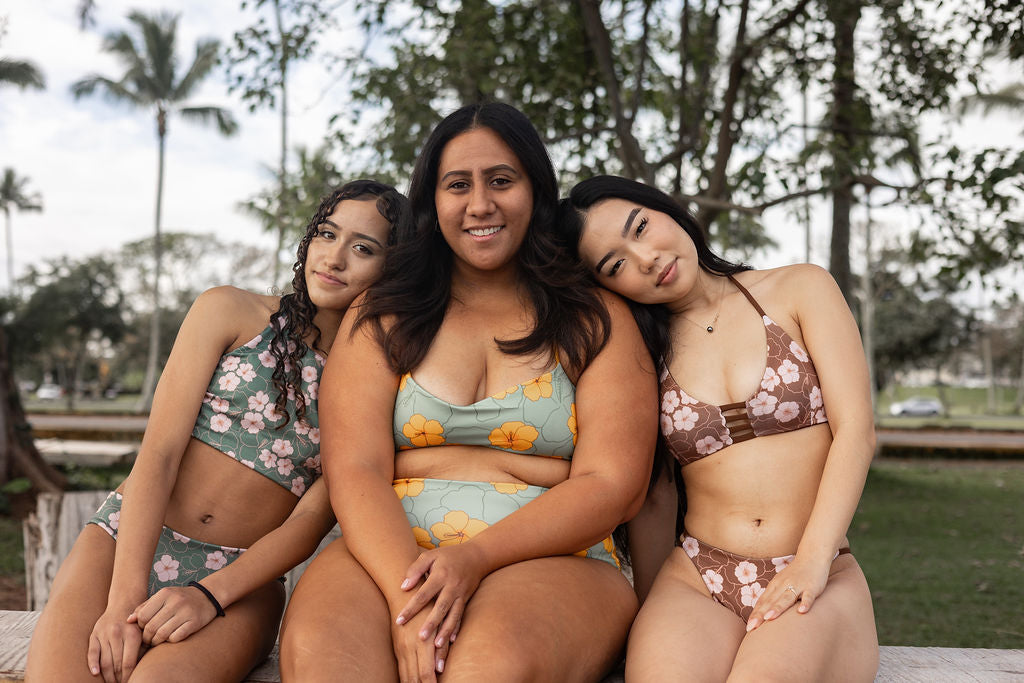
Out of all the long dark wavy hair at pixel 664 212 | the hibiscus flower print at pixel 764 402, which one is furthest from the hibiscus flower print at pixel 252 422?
the hibiscus flower print at pixel 764 402

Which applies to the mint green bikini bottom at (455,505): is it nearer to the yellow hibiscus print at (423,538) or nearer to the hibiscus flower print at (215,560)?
the yellow hibiscus print at (423,538)

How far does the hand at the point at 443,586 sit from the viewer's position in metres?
2.03

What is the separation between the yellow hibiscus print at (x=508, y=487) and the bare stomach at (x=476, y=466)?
32 millimetres

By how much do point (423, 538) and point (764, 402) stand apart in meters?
1.07

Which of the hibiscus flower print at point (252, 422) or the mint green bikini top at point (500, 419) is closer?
the mint green bikini top at point (500, 419)

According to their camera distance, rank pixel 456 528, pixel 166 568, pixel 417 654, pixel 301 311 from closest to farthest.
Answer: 1. pixel 417 654
2. pixel 456 528
3. pixel 166 568
4. pixel 301 311

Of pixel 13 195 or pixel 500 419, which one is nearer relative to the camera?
pixel 500 419

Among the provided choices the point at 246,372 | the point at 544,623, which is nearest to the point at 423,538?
the point at 544,623

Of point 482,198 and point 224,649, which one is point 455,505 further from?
point 482,198

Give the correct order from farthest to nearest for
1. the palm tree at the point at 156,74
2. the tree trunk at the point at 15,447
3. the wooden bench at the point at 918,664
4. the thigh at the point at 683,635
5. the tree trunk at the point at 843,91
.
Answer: the palm tree at the point at 156,74
the tree trunk at the point at 15,447
the tree trunk at the point at 843,91
the wooden bench at the point at 918,664
the thigh at the point at 683,635

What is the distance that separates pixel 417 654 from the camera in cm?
201

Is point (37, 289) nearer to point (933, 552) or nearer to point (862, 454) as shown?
point (933, 552)

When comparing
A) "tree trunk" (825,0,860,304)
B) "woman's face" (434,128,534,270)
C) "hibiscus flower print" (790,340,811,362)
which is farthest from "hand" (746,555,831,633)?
"tree trunk" (825,0,860,304)

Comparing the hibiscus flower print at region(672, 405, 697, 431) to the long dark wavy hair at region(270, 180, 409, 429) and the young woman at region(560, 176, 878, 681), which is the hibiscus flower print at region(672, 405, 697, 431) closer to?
the young woman at region(560, 176, 878, 681)
